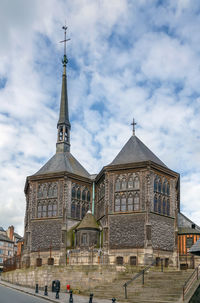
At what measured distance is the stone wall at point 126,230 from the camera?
3784 cm

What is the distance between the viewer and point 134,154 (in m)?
42.7

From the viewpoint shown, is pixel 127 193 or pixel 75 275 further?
pixel 127 193

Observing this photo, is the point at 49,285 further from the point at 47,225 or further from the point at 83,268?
the point at 47,225

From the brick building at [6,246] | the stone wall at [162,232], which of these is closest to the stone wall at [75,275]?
the stone wall at [162,232]

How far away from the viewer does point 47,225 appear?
42875 millimetres

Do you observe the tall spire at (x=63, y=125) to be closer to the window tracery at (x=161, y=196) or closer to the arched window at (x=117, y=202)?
the arched window at (x=117, y=202)

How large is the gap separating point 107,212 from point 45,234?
25.6ft

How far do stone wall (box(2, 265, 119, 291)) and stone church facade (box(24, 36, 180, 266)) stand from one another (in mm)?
6392

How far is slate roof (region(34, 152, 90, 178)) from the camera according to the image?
45.9 m

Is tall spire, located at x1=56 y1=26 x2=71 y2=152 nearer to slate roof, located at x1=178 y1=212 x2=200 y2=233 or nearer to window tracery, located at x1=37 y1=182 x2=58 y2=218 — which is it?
window tracery, located at x1=37 y1=182 x2=58 y2=218

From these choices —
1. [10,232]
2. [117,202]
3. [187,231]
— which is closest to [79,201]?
[117,202]

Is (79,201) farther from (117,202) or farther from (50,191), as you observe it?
(117,202)

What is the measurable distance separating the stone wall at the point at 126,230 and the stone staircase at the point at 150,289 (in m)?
7.29

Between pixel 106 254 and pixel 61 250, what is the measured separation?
17.8 ft
